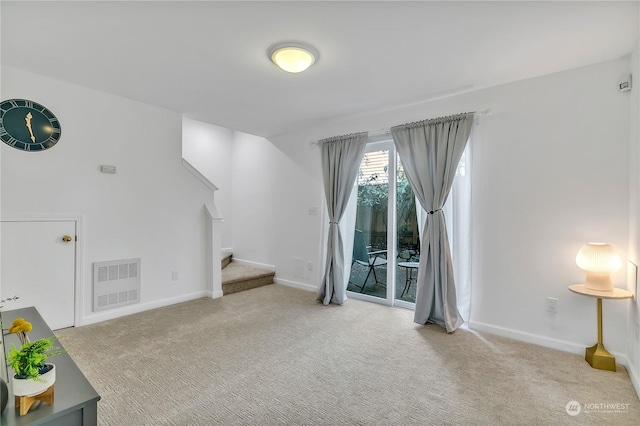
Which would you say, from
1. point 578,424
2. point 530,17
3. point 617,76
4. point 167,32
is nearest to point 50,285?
point 167,32

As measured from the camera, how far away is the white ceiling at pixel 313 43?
1986mm

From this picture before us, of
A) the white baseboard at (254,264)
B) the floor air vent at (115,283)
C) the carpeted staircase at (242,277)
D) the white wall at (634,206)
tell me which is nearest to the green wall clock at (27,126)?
the floor air vent at (115,283)

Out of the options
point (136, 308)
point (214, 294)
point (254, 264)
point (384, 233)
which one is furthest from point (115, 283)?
point (384, 233)

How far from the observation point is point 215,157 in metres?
5.80

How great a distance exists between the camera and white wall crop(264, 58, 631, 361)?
2.57 meters

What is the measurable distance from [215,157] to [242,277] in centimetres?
244

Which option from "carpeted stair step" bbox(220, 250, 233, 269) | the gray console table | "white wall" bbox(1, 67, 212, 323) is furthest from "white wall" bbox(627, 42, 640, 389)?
"carpeted stair step" bbox(220, 250, 233, 269)

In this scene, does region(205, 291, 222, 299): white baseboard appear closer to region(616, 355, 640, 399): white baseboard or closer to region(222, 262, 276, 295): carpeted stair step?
region(222, 262, 276, 295): carpeted stair step

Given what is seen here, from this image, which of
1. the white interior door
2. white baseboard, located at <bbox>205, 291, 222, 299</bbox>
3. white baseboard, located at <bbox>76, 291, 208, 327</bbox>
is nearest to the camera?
the white interior door

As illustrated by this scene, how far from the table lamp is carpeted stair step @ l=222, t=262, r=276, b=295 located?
3989mm

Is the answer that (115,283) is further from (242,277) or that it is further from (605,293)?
(605,293)

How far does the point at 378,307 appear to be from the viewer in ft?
12.9

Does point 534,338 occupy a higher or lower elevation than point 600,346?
lower

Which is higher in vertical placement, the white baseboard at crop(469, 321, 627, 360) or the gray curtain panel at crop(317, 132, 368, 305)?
the gray curtain panel at crop(317, 132, 368, 305)
